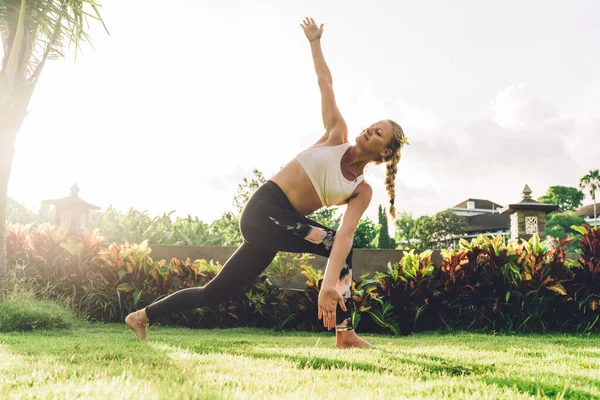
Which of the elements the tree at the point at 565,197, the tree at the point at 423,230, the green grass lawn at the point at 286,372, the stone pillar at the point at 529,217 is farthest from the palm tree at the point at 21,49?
the tree at the point at 565,197

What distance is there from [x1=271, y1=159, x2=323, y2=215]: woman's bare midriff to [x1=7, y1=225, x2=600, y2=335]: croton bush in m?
2.26

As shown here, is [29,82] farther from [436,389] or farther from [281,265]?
[436,389]

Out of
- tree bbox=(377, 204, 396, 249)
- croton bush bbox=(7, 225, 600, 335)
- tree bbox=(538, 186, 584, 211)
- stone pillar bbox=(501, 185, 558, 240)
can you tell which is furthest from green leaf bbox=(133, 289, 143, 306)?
tree bbox=(538, 186, 584, 211)

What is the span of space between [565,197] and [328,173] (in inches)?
3043

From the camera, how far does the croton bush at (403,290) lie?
5.71 meters

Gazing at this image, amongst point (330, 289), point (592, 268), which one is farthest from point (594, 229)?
point (330, 289)

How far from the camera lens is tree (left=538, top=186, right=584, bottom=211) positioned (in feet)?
236

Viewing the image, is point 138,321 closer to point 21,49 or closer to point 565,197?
point 21,49

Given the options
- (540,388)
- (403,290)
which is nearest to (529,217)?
(403,290)

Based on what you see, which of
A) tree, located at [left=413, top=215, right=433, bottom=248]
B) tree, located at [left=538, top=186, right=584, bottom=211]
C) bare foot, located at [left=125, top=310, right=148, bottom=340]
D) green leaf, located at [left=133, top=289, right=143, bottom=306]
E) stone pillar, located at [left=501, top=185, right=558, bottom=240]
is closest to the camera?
bare foot, located at [left=125, top=310, right=148, bottom=340]

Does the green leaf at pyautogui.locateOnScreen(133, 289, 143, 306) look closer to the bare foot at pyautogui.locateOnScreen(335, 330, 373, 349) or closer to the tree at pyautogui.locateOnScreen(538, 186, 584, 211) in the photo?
the bare foot at pyautogui.locateOnScreen(335, 330, 373, 349)

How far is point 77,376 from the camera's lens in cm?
237

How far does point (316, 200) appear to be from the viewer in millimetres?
3742

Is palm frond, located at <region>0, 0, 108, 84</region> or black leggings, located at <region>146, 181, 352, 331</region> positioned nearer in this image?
black leggings, located at <region>146, 181, 352, 331</region>
